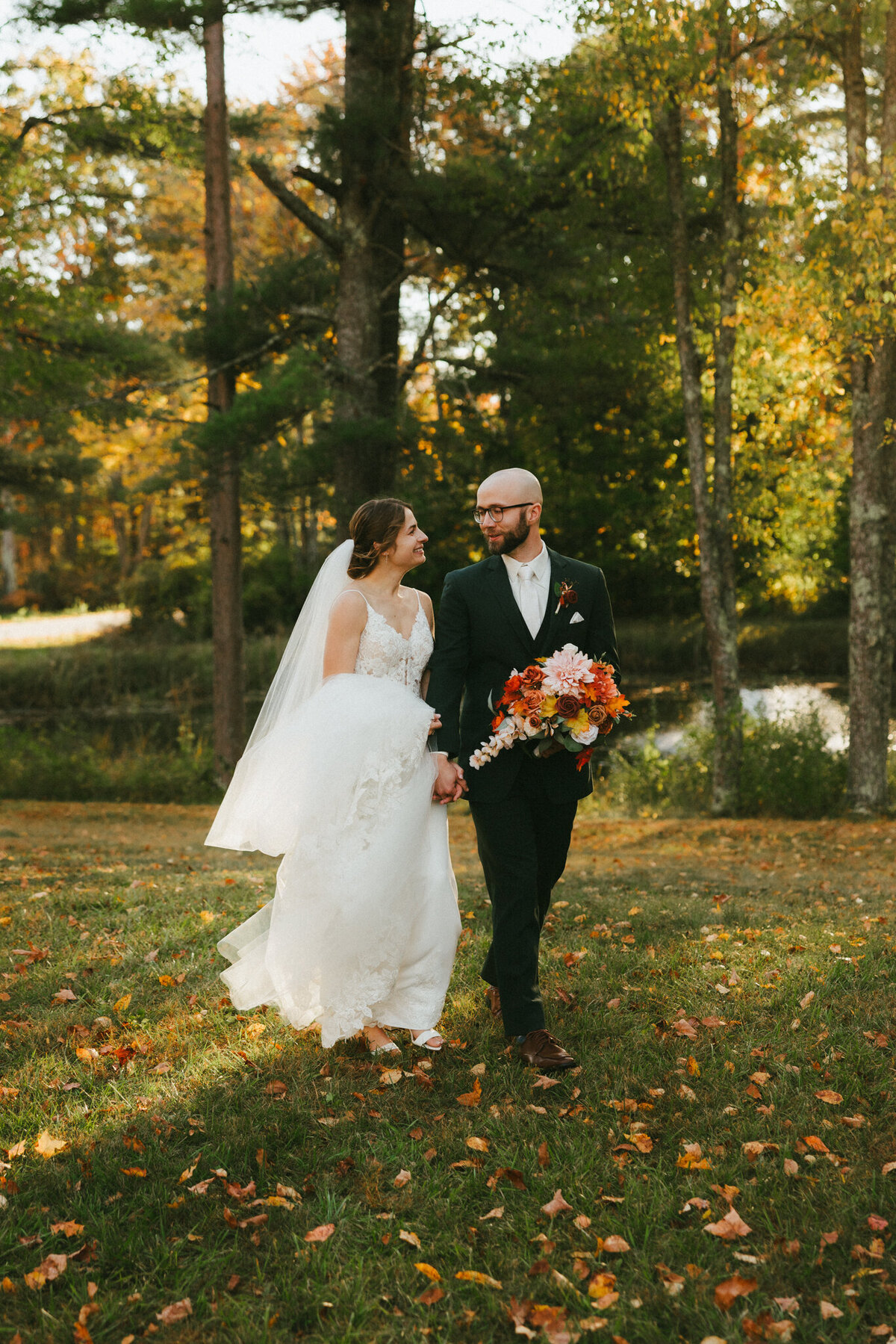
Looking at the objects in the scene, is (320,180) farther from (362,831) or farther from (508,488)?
(362,831)

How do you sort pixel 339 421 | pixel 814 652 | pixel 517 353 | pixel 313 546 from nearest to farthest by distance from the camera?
pixel 339 421 < pixel 517 353 < pixel 313 546 < pixel 814 652

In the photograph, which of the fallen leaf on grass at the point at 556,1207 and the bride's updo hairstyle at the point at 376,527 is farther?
the bride's updo hairstyle at the point at 376,527

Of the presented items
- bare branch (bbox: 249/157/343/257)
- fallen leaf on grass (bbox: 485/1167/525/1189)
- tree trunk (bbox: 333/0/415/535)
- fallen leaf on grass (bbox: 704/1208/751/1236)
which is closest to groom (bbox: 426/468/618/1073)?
fallen leaf on grass (bbox: 485/1167/525/1189)

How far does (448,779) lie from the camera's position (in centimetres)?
413

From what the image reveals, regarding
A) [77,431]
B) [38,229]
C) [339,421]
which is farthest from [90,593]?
[339,421]

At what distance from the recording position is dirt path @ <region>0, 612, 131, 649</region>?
28.7 m

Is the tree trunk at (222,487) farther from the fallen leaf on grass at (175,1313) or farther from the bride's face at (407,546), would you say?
the fallen leaf on grass at (175,1313)

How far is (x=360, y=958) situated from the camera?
409cm

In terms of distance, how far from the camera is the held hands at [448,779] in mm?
4133

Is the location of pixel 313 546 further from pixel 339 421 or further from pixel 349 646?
pixel 349 646

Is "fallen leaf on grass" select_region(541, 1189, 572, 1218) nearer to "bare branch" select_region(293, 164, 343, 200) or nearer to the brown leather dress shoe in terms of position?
the brown leather dress shoe

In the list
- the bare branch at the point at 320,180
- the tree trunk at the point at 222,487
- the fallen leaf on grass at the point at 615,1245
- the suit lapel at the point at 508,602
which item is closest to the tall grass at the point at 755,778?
the tree trunk at the point at 222,487

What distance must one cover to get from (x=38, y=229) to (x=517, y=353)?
7136 millimetres

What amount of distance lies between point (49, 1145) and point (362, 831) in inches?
59.5
